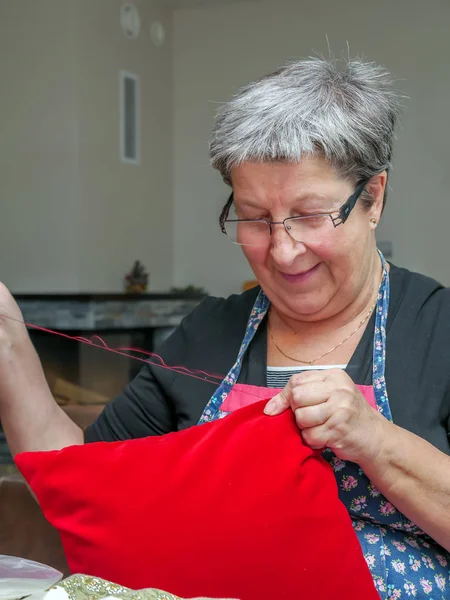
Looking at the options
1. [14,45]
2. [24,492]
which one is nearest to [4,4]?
[14,45]

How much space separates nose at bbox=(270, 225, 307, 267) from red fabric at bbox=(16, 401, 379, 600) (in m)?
0.25

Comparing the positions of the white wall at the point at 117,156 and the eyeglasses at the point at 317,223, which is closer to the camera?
the eyeglasses at the point at 317,223

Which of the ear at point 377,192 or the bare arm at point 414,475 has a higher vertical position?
the ear at point 377,192

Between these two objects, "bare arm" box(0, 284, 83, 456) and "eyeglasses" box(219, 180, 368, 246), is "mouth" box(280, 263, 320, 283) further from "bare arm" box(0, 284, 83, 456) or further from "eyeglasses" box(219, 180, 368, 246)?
"bare arm" box(0, 284, 83, 456)

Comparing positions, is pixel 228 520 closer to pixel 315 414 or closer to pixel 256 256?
pixel 315 414

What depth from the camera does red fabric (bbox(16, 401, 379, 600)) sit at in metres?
1.02

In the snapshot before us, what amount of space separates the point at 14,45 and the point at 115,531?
541cm

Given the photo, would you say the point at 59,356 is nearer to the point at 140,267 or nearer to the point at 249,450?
the point at 140,267

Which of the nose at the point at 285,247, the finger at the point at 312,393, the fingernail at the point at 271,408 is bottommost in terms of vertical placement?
the fingernail at the point at 271,408

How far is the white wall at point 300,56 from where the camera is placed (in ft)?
20.7

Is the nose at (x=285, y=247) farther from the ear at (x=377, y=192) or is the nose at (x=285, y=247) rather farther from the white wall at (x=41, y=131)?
the white wall at (x=41, y=131)

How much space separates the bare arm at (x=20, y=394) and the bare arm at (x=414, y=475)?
0.57m

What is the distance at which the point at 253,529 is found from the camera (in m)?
1.02

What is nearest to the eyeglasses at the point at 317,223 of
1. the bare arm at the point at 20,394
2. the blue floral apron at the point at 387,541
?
the blue floral apron at the point at 387,541
